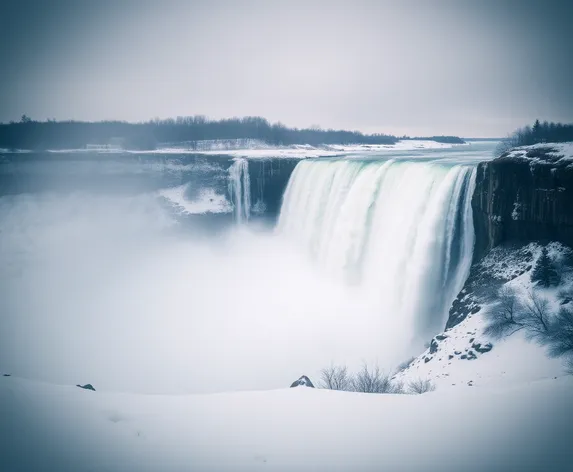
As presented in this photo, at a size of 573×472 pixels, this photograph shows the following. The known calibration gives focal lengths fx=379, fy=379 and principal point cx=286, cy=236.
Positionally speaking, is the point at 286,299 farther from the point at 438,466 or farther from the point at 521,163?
the point at 438,466

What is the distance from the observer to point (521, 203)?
16.7 metres

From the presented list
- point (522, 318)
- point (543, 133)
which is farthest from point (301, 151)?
point (522, 318)

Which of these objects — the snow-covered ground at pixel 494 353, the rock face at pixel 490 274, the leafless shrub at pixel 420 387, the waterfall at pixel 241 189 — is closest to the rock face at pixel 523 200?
the rock face at pixel 490 274

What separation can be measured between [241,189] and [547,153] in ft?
95.3

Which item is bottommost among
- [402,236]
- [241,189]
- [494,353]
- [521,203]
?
[494,353]

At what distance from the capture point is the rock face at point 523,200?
15.0 metres

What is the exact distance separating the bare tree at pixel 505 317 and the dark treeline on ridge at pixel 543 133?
909 inches

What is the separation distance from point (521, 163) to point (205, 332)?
18.6 metres

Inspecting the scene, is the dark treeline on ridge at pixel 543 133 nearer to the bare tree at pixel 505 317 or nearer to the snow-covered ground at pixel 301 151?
the snow-covered ground at pixel 301 151

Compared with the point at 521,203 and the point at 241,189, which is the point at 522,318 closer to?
the point at 521,203

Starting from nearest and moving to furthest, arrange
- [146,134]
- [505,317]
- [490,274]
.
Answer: [505,317]
[490,274]
[146,134]

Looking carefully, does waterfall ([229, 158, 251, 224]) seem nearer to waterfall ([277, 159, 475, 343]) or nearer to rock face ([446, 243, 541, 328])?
waterfall ([277, 159, 475, 343])

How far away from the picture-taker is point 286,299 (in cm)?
2647

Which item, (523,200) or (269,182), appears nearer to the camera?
(523,200)
